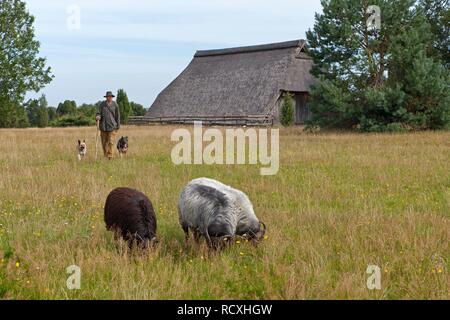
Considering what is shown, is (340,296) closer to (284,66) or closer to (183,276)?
(183,276)

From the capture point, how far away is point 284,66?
141ft

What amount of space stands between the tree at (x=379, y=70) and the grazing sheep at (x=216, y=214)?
70.9 feet

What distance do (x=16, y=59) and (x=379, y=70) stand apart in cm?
2547

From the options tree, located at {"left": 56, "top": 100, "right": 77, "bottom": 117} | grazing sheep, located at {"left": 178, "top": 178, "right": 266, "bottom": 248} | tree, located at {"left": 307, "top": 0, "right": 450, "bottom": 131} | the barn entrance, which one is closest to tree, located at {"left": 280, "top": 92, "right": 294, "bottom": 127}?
the barn entrance

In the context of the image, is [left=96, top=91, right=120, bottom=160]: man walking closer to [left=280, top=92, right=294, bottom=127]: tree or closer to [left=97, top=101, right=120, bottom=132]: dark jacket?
[left=97, top=101, right=120, bottom=132]: dark jacket

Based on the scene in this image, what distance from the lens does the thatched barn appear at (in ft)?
134

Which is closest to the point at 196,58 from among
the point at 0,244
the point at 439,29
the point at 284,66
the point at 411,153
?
the point at 284,66

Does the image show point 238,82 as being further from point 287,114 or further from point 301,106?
point 287,114

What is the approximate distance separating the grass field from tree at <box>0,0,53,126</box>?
25.7 metres

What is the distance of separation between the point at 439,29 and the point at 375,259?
39.6 meters

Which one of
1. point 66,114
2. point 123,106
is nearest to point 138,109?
point 66,114

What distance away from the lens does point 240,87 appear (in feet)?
145

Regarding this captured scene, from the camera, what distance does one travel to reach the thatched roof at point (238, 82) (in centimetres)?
4156

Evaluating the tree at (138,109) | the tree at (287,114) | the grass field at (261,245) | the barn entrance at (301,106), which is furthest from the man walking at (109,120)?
the tree at (138,109)
